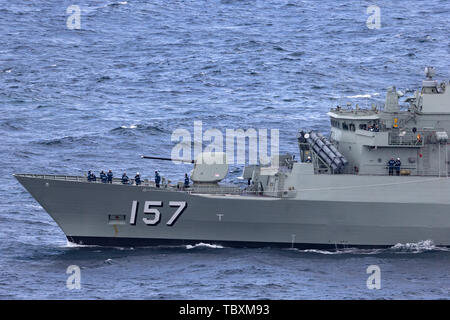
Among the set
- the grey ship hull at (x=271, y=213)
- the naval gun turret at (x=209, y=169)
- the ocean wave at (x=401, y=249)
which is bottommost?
the ocean wave at (x=401, y=249)

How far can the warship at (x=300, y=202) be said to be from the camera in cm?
4053

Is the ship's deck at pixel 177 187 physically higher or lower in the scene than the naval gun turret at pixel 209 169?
lower

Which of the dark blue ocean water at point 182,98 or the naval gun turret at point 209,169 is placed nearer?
the dark blue ocean water at point 182,98

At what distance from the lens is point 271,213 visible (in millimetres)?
40594

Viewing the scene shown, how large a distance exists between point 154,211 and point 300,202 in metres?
6.63

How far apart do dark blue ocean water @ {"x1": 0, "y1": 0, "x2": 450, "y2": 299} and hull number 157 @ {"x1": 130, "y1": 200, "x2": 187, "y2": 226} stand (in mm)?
1324

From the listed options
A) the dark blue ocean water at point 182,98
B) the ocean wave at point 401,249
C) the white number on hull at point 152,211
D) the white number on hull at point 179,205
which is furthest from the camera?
the ocean wave at point 401,249

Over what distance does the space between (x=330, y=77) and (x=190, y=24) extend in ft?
74.6

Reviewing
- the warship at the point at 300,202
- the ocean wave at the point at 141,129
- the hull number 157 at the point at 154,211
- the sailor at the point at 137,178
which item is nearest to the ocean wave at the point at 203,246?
the warship at the point at 300,202

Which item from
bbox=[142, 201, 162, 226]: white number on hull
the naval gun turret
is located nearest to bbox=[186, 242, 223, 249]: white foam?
bbox=[142, 201, 162, 226]: white number on hull

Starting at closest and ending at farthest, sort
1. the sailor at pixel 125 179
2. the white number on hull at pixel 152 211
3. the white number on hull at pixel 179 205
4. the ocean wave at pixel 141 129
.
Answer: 1. the white number on hull at pixel 179 205
2. the white number on hull at pixel 152 211
3. the sailor at pixel 125 179
4. the ocean wave at pixel 141 129

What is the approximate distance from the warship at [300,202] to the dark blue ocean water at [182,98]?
0.80 metres

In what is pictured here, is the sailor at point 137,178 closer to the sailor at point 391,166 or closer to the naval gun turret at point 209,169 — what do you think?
the naval gun turret at point 209,169

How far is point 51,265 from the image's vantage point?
38.4m
